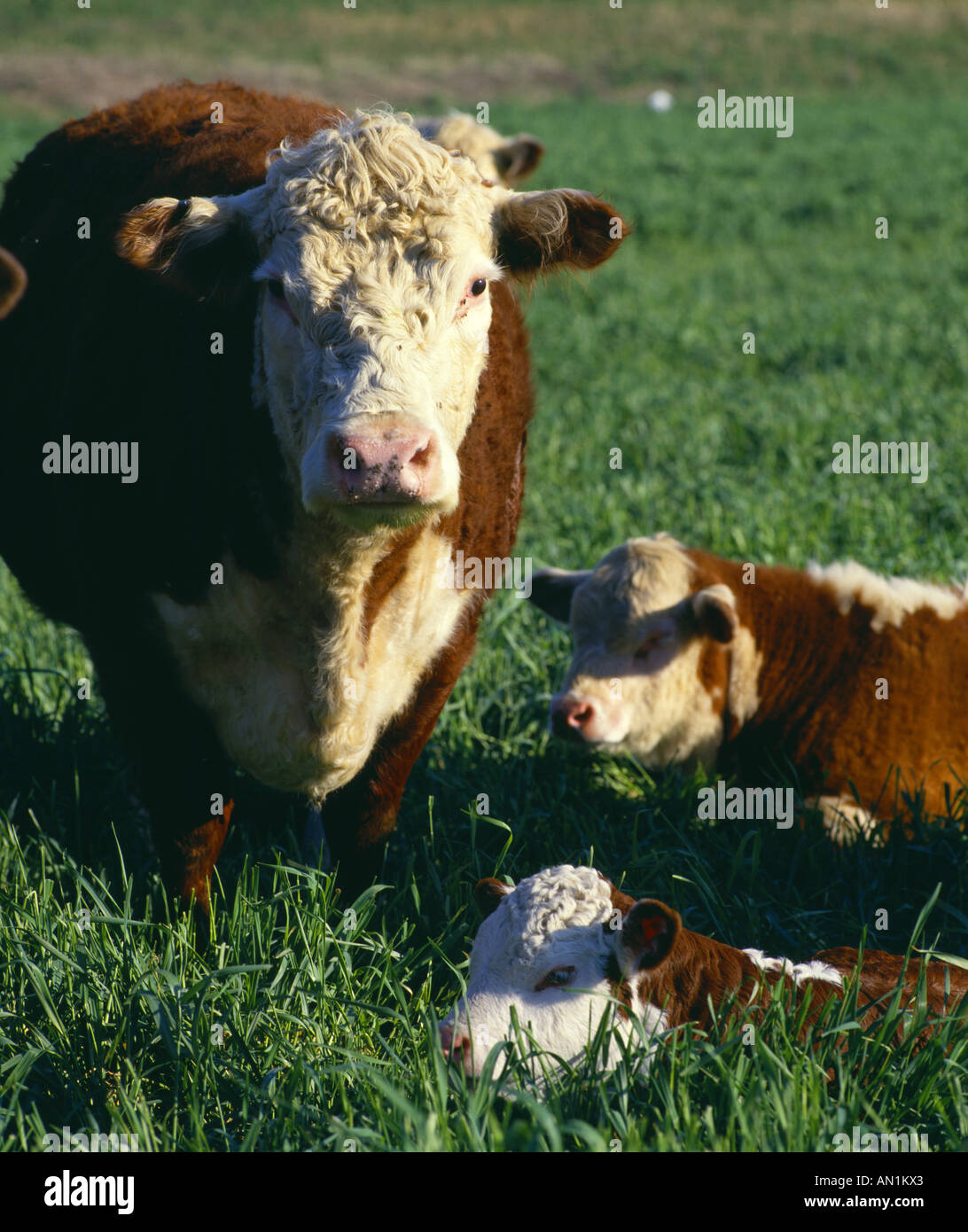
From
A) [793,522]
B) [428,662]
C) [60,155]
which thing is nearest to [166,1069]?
[428,662]

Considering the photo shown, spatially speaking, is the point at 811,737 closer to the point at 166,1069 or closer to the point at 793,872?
the point at 793,872

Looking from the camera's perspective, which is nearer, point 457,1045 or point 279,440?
point 457,1045

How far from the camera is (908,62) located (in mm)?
41125

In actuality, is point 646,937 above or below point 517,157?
below

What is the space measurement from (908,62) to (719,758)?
1689 inches

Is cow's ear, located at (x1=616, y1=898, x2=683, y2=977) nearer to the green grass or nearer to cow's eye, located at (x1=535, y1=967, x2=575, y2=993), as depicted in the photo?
cow's eye, located at (x1=535, y1=967, x2=575, y2=993)

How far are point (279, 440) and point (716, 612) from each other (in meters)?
1.78

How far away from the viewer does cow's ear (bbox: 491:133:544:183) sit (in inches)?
378

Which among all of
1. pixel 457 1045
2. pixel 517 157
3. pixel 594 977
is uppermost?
pixel 517 157

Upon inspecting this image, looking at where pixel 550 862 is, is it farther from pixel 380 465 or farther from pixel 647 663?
pixel 380 465

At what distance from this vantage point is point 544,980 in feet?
9.05

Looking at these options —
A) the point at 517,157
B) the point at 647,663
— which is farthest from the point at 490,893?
the point at 517,157

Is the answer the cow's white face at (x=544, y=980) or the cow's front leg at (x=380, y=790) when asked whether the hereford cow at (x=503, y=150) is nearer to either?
the cow's front leg at (x=380, y=790)

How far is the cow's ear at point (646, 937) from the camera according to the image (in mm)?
2686
